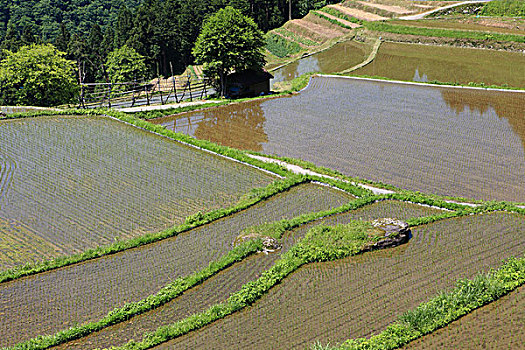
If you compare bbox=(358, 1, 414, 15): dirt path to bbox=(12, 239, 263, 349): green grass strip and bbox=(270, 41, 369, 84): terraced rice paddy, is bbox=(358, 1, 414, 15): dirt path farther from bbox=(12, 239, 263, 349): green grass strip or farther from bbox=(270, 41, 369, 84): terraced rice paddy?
bbox=(12, 239, 263, 349): green grass strip

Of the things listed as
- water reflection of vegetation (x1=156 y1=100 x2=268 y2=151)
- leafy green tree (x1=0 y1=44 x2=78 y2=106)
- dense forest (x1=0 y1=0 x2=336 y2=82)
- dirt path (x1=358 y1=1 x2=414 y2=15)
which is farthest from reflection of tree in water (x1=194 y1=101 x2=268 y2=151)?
dirt path (x1=358 y1=1 x2=414 y2=15)

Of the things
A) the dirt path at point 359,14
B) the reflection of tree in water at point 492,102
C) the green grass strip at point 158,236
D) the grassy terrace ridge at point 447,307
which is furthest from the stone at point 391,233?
the dirt path at point 359,14

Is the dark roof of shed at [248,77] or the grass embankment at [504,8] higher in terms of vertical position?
the grass embankment at [504,8]

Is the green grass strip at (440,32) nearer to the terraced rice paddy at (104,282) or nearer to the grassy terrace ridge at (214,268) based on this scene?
the grassy terrace ridge at (214,268)

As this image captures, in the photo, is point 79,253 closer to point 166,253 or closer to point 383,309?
point 166,253

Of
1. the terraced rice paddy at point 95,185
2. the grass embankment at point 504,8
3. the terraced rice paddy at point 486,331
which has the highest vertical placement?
the grass embankment at point 504,8

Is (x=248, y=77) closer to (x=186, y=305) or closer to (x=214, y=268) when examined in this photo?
(x=214, y=268)

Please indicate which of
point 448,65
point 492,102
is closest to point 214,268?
point 492,102
